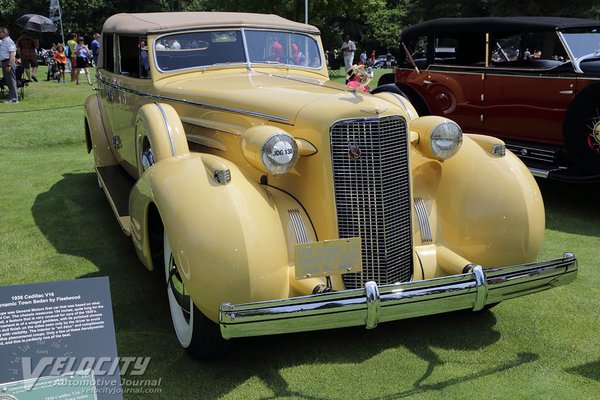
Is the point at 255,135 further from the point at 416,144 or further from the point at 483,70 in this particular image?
the point at 483,70

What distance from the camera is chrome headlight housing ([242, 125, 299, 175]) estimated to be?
117 inches

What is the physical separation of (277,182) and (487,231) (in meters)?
1.27

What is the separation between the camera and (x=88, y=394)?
6.60 ft

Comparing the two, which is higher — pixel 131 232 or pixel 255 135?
pixel 255 135

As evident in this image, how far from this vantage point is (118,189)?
199 inches

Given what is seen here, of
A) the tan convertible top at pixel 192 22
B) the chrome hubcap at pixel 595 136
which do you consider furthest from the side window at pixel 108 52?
the chrome hubcap at pixel 595 136

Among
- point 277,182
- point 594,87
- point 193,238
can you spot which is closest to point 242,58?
point 277,182

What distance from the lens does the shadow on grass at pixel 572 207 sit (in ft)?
18.1

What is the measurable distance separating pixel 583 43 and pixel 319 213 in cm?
489

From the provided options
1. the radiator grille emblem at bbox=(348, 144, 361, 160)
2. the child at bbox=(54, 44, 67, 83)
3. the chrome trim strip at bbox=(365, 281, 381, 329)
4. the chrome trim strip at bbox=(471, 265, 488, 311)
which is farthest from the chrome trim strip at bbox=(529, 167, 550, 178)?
the child at bbox=(54, 44, 67, 83)

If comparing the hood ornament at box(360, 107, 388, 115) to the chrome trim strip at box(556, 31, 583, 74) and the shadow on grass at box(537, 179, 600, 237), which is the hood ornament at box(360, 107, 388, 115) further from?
the chrome trim strip at box(556, 31, 583, 74)

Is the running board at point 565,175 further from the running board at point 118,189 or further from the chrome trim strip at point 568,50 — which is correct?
the running board at point 118,189

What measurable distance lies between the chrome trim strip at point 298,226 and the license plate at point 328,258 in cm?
30

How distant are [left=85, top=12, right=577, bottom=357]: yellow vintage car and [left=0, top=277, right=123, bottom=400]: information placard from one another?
0.61 metres
